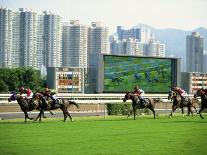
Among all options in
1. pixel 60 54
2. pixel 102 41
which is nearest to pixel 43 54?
pixel 60 54

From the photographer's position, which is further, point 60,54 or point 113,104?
point 60,54

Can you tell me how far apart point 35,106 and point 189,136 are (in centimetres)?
830

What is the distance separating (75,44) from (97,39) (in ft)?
27.1

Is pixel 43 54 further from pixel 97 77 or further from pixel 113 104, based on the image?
pixel 113 104

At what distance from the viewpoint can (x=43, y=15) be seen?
4535 inches

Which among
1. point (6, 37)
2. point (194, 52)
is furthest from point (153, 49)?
point (6, 37)

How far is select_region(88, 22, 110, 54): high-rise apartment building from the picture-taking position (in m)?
126

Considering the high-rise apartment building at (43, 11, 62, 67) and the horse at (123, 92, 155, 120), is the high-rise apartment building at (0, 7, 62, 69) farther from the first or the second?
Result: the horse at (123, 92, 155, 120)

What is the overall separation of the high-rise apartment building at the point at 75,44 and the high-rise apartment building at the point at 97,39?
4.44m

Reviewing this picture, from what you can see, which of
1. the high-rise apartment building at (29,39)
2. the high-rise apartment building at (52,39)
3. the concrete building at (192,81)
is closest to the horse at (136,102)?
the concrete building at (192,81)

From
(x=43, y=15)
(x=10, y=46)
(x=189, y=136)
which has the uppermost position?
(x=43, y=15)

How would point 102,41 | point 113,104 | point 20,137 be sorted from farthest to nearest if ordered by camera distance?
point 102,41 → point 113,104 → point 20,137

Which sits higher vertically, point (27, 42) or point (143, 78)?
point (27, 42)

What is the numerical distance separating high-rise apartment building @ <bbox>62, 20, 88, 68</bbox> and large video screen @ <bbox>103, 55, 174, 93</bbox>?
80.0 metres
